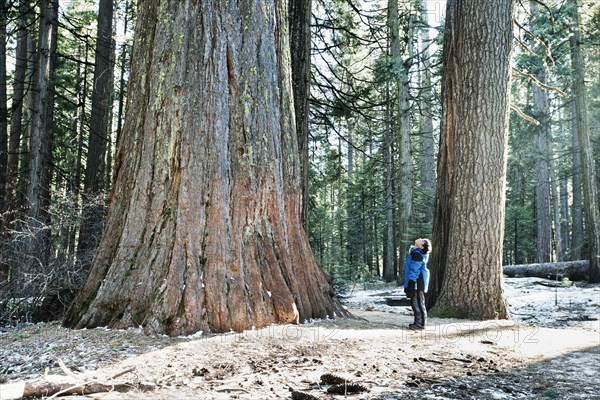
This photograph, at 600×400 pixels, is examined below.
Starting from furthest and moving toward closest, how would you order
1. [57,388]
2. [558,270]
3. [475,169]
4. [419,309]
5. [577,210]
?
[577,210]
[558,270]
[475,169]
[419,309]
[57,388]

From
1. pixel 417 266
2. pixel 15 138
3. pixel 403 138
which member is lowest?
pixel 417 266

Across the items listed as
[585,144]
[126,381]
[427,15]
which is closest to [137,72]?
[126,381]

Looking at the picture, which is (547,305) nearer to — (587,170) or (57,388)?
(587,170)

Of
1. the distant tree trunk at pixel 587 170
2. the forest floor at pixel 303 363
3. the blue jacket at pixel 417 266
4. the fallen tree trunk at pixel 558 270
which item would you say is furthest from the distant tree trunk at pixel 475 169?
the fallen tree trunk at pixel 558 270

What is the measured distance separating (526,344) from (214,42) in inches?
183

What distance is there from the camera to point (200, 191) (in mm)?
4363

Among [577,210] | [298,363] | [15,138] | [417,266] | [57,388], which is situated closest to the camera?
[57,388]

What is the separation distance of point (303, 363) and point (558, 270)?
16.2 metres

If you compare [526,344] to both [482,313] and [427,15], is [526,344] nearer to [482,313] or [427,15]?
[482,313]

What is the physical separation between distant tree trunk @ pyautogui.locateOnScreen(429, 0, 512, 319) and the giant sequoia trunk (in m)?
3.09

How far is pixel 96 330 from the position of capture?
394 cm

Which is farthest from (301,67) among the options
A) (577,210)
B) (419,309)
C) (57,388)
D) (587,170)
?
(577,210)

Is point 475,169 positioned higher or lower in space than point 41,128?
lower

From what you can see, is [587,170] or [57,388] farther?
[587,170]
